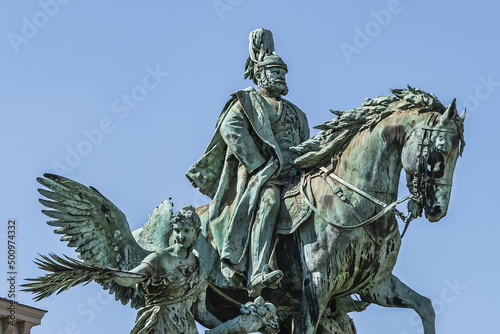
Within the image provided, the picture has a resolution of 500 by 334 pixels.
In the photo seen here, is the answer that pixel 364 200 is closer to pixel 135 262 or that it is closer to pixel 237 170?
pixel 237 170

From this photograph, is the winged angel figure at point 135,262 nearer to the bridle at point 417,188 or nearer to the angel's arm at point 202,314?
the angel's arm at point 202,314

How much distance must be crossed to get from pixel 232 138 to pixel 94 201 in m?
1.76

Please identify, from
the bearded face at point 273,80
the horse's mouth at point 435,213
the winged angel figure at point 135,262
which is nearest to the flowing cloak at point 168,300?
the winged angel figure at point 135,262

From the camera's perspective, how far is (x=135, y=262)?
17172 millimetres

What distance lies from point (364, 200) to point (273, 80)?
2.07 metres

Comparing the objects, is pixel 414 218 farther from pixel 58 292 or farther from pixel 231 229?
pixel 58 292

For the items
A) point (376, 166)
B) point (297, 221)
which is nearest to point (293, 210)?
point (297, 221)

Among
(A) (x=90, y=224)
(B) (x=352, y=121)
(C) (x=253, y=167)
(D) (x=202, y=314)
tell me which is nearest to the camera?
Result: (D) (x=202, y=314)

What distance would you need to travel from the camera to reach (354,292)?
17328 millimetres

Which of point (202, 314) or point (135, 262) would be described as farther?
point (135, 262)

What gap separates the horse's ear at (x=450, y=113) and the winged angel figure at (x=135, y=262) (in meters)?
2.74

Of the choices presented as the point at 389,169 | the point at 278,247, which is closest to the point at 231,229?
the point at 278,247

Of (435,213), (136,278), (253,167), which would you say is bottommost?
(136,278)

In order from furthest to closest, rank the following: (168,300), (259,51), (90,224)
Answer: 1. (259,51)
2. (90,224)
3. (168,300)
